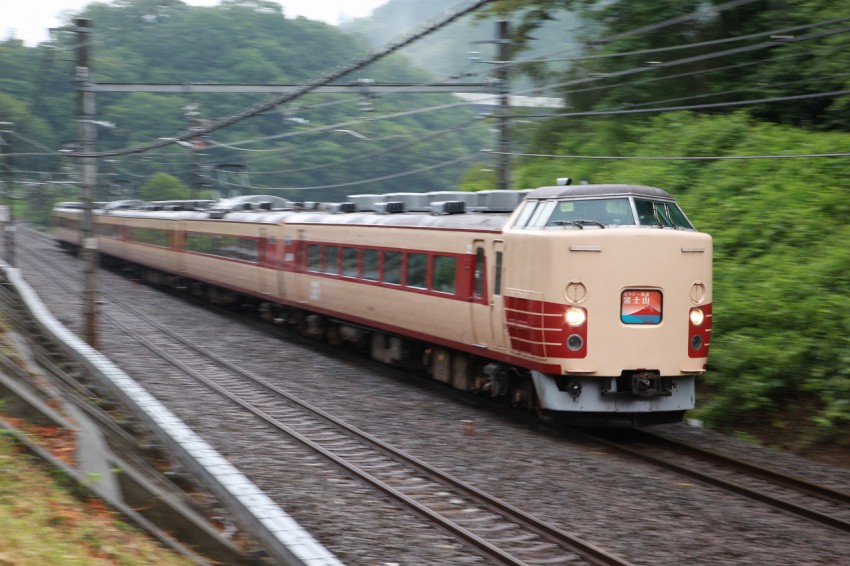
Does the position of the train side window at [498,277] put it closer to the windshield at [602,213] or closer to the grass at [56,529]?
the windshield at [602,213]

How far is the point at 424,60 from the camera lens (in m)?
114

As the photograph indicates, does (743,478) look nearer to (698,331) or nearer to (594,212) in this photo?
(698,331)

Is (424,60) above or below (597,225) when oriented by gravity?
above

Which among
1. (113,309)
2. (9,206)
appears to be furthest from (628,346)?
(9,206)

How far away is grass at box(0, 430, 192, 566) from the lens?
18.8 ft

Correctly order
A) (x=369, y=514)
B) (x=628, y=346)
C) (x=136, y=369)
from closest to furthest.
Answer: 1. (x=369, y=514)
2. (x=628, y=346)
3. (x=136, y=369)

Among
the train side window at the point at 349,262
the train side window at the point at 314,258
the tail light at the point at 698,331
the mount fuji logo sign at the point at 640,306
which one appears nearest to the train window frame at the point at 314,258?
the train side window at the point at 314,258

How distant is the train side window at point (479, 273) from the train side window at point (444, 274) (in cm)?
66

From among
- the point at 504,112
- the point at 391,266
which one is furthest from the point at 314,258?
the point at 504,112

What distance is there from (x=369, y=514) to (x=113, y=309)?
19.4 m

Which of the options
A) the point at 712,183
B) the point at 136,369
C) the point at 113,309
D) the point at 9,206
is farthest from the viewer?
the point at 9,206

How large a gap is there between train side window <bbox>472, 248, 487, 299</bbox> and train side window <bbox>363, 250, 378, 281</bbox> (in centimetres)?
384

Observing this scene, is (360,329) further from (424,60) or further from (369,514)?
(424,60)

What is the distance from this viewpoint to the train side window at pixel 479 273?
1255cm
